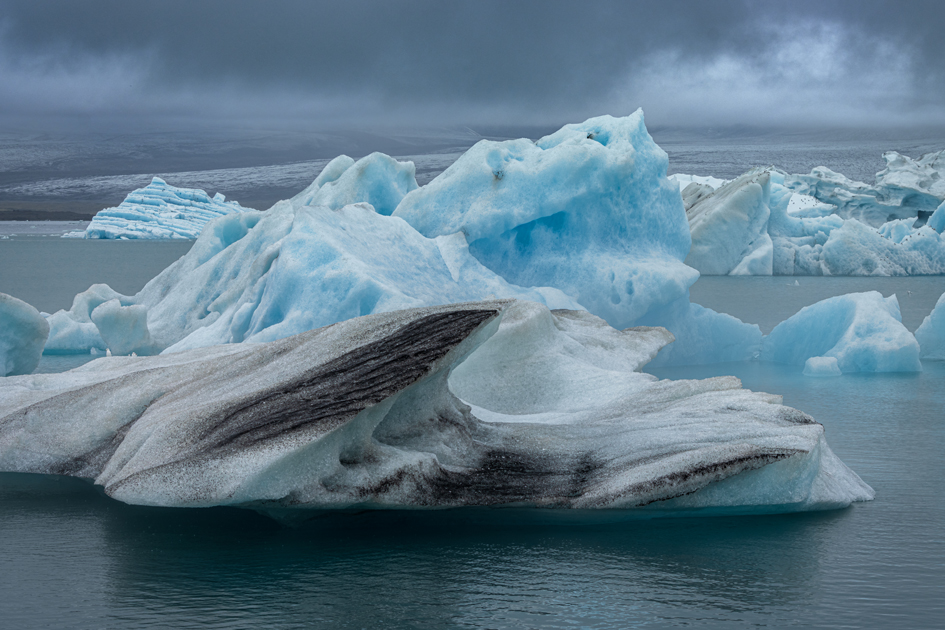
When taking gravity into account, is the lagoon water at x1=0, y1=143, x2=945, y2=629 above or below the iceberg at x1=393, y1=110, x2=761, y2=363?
below

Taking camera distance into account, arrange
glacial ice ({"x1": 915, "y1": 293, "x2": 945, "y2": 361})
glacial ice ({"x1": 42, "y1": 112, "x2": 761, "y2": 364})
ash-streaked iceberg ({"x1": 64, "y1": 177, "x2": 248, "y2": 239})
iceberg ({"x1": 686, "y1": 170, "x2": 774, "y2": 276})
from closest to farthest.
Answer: glacial ice ({"x1": 42, "y1": 112, "x2": 761, "y2": 364}), glacial ice ({"x1": 915, "y1": 293, "x2": 945, "y2": 361}), iceberg ({"x1": 686, "y1": 170, "x2": 774, "y2": 276}), ash-streaked iceberg ({"x1": 64, "y1": 177, "x2": 248, "y2": 239})

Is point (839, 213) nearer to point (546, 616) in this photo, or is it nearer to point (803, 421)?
point (803, 421)

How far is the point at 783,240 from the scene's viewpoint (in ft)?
89.5

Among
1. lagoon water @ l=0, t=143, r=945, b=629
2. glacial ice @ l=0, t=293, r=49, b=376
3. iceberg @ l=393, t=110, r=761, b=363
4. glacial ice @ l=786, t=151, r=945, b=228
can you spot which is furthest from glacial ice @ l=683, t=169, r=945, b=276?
lagoon water @ l=0, t=143, r=945, b=629

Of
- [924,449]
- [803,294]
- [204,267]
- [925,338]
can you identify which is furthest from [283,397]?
[803,294]

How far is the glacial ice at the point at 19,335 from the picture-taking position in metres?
8.43

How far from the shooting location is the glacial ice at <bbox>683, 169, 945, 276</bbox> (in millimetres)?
24000

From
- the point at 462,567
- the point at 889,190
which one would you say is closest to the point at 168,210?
the point at 889,190

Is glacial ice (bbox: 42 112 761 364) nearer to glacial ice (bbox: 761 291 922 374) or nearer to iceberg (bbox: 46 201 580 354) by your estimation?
iceberg (bbox: 46 201 580 354)

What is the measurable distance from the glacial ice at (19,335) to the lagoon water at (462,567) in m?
3.62

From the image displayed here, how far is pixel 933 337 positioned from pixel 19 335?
1077 cm

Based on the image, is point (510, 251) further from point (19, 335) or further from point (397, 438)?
point (397, 438)

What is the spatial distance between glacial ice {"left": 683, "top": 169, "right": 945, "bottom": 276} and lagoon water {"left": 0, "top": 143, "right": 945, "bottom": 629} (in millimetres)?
19493

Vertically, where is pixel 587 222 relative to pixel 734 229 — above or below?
above
